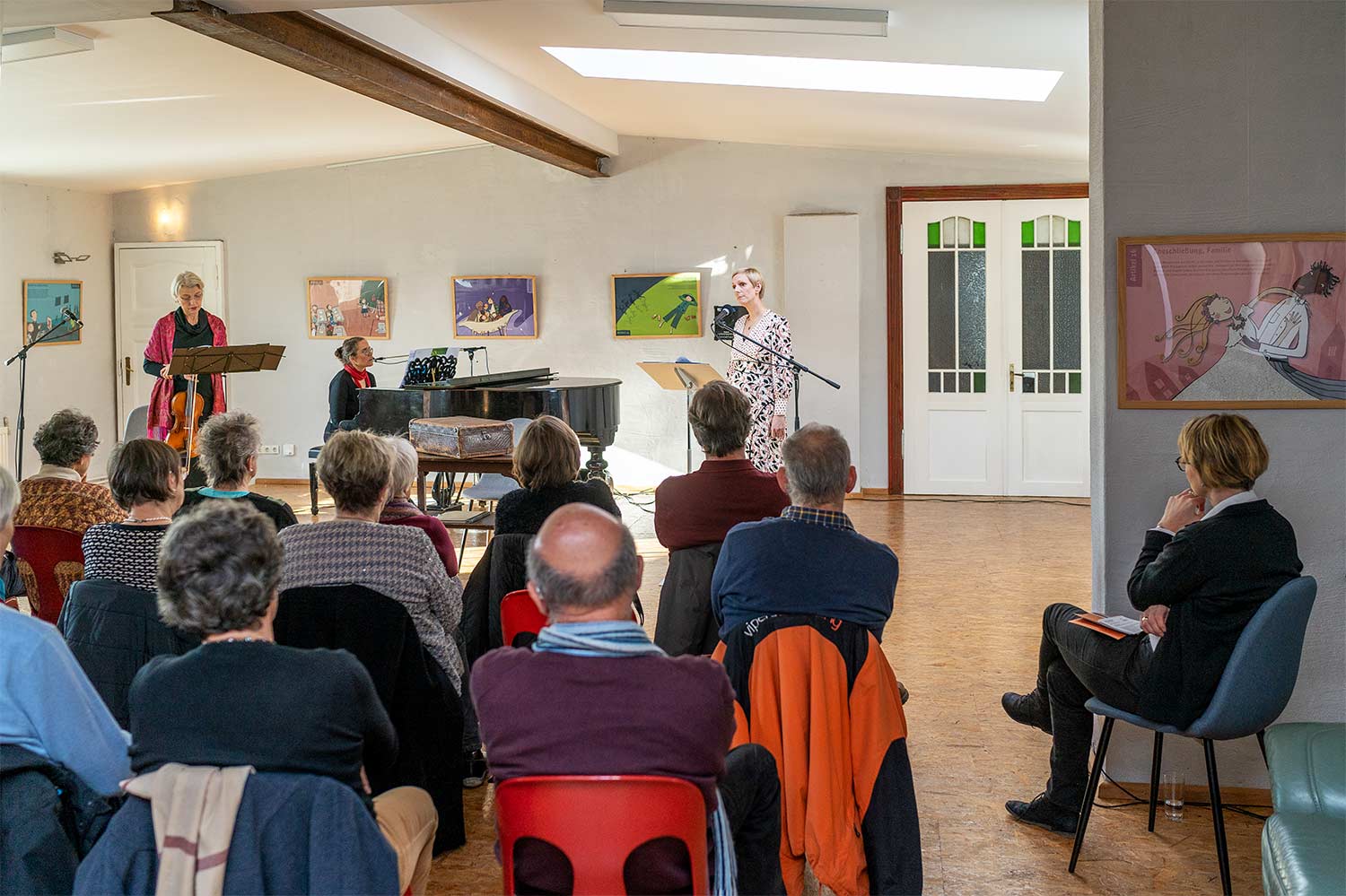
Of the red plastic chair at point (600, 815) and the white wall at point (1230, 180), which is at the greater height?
the white wall at point (1230, 180)

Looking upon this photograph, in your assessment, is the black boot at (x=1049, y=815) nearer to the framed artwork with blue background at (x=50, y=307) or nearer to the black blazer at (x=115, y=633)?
the black blazer at (x=115, y=633)

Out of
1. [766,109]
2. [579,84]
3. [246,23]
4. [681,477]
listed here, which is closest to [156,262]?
[579,84]

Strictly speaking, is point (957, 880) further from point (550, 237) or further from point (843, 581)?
point (550, 237)

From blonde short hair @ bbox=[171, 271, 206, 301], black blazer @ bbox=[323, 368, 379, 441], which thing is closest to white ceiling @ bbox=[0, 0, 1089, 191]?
blonde short hair @ bbox=[171, 271, 206, 301]

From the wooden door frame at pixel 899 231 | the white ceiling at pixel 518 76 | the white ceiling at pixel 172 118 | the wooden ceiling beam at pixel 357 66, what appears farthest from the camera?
the wooden door frame at pixel 899 231

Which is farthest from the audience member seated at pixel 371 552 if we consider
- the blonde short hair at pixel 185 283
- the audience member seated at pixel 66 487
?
the blonde short hair at pixel 185 283

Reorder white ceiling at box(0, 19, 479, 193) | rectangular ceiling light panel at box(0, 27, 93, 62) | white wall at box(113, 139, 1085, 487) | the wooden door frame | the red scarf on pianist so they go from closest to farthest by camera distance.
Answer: rectangular ceiling light panel at box(0, 27, 93, 62) < white ceiling at box(0, 19, 479, 193) < the red scarf on pianist < the wooden door frame < white wall at box(113, 139, 1085, 487)

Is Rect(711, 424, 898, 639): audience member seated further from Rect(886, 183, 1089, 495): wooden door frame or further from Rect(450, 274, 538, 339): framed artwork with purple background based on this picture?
Rect(450, 274, 538, 339): framed artwork with purple background

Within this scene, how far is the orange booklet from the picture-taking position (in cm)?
308

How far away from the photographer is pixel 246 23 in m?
4.64

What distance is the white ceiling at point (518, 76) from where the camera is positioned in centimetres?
545

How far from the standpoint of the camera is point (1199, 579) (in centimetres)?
283

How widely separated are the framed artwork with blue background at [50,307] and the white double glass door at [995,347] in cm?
689

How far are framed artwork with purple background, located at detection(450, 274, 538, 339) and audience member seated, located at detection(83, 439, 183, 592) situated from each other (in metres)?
7.19
